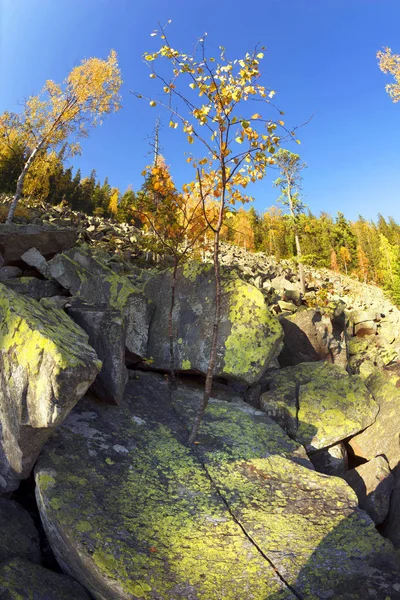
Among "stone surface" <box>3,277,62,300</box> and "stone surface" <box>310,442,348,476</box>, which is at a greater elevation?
"stone surface" <box>3,277,62,300</box>


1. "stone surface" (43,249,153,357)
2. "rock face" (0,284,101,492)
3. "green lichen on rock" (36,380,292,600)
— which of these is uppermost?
"stone surface" (43,249,153,357)

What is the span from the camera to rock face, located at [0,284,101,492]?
17.4 feet

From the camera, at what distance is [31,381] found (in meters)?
5.53

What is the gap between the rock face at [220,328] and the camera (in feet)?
33.0

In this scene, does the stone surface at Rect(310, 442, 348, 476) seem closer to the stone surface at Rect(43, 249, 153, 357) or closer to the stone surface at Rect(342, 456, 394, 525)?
the stone surface at Rect(342, 456, 394, 525)

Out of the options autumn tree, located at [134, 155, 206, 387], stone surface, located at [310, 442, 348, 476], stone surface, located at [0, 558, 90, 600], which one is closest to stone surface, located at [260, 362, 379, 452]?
stone surface, located at [310, 442, 348, 476]

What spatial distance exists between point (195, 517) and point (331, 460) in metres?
4.37

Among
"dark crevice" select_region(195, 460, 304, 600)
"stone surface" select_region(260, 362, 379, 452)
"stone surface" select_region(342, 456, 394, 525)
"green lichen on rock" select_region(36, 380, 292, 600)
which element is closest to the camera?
"green lichen on rock" select_region(36, 380, 292, 600)

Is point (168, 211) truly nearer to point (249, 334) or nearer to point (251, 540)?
point (249, 334)

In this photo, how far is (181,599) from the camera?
→ 4410 mm

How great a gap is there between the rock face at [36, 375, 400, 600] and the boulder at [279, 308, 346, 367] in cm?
509

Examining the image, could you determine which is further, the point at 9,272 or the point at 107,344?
the point at 9,272

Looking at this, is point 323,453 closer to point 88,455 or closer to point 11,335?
point 88,455

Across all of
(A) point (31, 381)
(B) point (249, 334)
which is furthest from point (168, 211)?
(A) point (31, 381)
